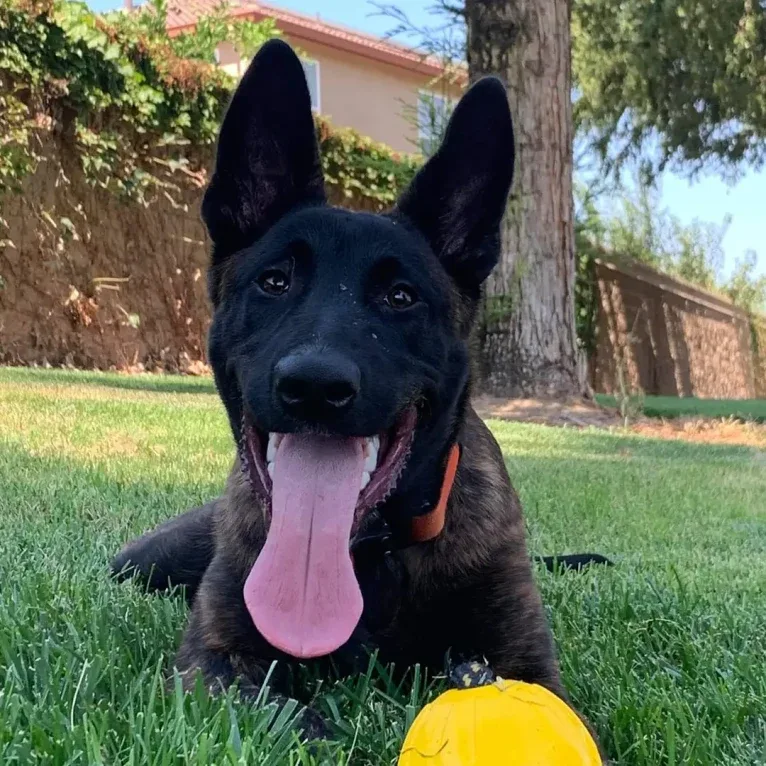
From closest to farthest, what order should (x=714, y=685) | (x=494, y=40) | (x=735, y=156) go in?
(x=714, y=685), (x=494, y=40), (x=735, y=156)

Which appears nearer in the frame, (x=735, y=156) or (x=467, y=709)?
(x=467, y=709)

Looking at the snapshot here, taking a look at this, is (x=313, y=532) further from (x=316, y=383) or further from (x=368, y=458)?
(x=316, y=383)

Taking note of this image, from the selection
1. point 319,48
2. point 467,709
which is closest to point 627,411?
point 467,709

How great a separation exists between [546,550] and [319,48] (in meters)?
23.5

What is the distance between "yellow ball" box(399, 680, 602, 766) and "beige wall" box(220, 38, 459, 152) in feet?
79.6

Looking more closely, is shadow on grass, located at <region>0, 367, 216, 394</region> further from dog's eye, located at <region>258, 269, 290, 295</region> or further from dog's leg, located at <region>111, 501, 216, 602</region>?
dog's eye, located at <region>258, 269, 290, 295</region>

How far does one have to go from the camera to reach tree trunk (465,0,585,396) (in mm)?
Result: 9938

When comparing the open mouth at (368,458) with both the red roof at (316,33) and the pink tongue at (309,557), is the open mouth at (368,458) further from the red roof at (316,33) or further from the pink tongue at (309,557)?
the red roof at (316,33)

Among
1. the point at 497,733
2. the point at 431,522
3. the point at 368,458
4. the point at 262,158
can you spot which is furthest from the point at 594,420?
the point at 497,733

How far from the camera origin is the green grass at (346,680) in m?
1.68

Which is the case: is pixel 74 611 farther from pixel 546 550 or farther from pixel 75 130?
pixel 75 130

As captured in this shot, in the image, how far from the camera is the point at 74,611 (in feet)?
8.05

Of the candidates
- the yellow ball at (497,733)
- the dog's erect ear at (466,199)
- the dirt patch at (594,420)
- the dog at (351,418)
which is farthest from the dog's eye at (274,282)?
the dirt patch at (594,420)

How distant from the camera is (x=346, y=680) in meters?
2.20
